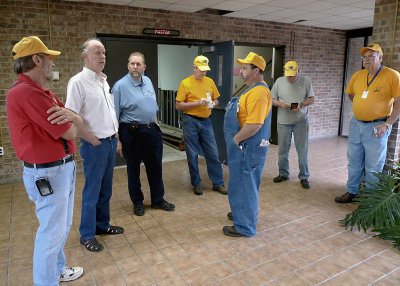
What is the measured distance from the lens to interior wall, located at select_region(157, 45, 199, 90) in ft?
26.3

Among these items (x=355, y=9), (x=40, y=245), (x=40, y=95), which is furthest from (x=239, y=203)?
(x=355, y=9)

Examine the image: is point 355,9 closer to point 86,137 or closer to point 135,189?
point 135,189

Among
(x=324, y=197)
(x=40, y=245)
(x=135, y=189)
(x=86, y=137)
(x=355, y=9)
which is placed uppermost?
(x=355, y=9)

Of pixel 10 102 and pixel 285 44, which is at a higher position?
pixel 285 44

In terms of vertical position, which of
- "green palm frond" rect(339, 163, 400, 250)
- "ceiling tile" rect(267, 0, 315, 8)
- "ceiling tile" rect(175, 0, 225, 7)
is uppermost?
"ceiling tile" rect(267, 0, 315, 8)

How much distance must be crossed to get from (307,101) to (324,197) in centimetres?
133

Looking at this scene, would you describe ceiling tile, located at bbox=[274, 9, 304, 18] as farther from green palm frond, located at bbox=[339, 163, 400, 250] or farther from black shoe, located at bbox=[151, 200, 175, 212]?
black shoe, located at bbox=[151, 200, 175, 212]

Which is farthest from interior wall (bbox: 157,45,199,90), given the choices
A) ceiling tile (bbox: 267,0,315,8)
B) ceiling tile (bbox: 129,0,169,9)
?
ceiling tile (bbox: 267,0,315,8)

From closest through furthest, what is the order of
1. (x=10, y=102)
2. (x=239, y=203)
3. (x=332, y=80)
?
(x=10, y=102)
(x=239, y=203)
(x=332, y=80)

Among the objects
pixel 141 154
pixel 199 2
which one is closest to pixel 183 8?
pixel 199 2

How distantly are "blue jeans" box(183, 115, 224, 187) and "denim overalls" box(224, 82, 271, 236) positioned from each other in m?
1.24

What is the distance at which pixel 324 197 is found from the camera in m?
4.11

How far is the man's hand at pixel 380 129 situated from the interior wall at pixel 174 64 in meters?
5.02

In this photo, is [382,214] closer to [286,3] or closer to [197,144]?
[197,144]
